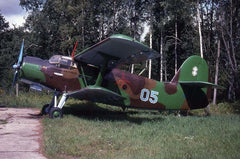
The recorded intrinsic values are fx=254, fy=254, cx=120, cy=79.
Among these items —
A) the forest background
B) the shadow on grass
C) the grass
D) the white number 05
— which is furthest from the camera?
the forest background

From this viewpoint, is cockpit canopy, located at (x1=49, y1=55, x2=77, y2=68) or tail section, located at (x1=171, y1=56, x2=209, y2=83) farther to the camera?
tail section, located at (x1=171, y1=56, x2=209, y2=83)

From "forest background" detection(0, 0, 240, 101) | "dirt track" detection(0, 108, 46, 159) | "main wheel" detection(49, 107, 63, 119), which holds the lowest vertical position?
"dirt track" detection(0, 108, 46, 159)

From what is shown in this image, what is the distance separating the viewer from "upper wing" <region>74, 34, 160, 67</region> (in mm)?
7214

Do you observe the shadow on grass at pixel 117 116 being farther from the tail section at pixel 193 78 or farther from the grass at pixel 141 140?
the tail section at pixel 193 78

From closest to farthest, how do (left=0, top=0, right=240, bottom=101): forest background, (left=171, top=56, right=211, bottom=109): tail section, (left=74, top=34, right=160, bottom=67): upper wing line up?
(left=74, top=34, right=160, bottom=67): upper wing → (left=171, top=56, right=211, bottom=109): tail section → (left=0, top=0, right=240, bottom=101): forest background

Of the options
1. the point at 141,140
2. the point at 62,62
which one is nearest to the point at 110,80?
the point at 62,62

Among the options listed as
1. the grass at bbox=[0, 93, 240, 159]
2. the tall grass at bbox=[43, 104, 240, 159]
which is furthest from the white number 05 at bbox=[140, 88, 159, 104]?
the tall grass at bbox=[43, 104, 240, 159]

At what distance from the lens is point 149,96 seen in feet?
32.7

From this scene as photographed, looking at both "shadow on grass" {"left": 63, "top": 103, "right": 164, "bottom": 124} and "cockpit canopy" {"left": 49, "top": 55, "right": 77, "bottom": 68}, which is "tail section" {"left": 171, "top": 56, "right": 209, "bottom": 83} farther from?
"cockpit canopy" {"left": 49, "top": 55, "right": 77, "bottom": 68}

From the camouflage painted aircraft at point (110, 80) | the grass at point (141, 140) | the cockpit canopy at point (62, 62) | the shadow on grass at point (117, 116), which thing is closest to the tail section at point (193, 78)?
the camouflage painted aircraft at point (110, 80)

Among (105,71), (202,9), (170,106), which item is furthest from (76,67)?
(202,9)

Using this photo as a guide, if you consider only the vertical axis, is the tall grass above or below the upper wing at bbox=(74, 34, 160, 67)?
below

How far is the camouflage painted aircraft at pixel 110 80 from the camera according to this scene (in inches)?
330

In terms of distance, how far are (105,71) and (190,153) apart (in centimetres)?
515
